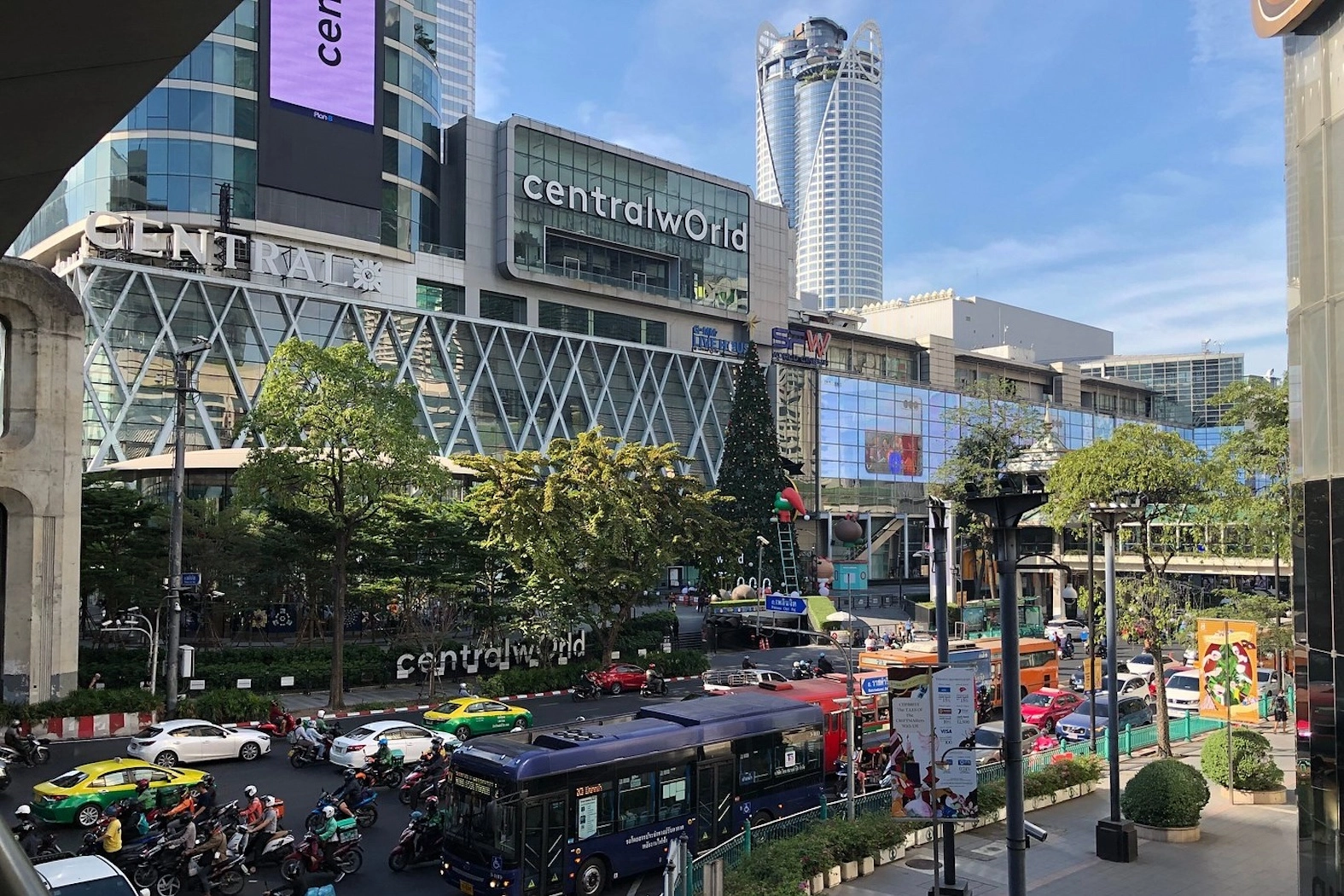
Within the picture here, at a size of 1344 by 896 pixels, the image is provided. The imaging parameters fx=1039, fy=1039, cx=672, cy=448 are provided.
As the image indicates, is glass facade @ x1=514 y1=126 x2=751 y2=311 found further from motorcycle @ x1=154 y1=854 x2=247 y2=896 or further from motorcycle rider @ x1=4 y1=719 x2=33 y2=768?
motorcycle @ x1=154 y1=854 x2=247 y2=896

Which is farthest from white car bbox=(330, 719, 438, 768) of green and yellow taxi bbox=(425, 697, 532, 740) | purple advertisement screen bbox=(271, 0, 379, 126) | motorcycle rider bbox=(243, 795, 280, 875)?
purple advertisement screen bbox=(271, 0, 379, 126)

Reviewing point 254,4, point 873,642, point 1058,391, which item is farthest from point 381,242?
point 1058,391

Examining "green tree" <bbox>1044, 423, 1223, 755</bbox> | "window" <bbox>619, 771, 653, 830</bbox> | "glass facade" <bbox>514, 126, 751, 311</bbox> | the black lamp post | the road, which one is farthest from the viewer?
"glass facade" <bbox>514, 126, 751, 311</bbox>

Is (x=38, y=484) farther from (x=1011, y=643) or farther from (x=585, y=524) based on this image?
(x=1011, y=643)

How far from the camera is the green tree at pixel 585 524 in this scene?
3609 cm

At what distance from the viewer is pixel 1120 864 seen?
18.1 m

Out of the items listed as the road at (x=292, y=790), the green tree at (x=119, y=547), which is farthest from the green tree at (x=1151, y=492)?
the green tree at (x=119, y=547)

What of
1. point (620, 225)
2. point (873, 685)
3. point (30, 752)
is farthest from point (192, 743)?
point (620, 225)

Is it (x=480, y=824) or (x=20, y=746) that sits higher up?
(x=480, y=824)

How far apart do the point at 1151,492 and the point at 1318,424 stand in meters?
16.7

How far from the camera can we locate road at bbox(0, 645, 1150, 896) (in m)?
17.4

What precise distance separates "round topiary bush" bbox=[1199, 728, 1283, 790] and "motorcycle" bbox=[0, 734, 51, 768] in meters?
26.9

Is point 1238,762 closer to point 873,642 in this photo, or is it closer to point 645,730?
point 645,730

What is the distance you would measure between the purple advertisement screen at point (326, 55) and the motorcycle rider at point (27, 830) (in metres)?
45.1
